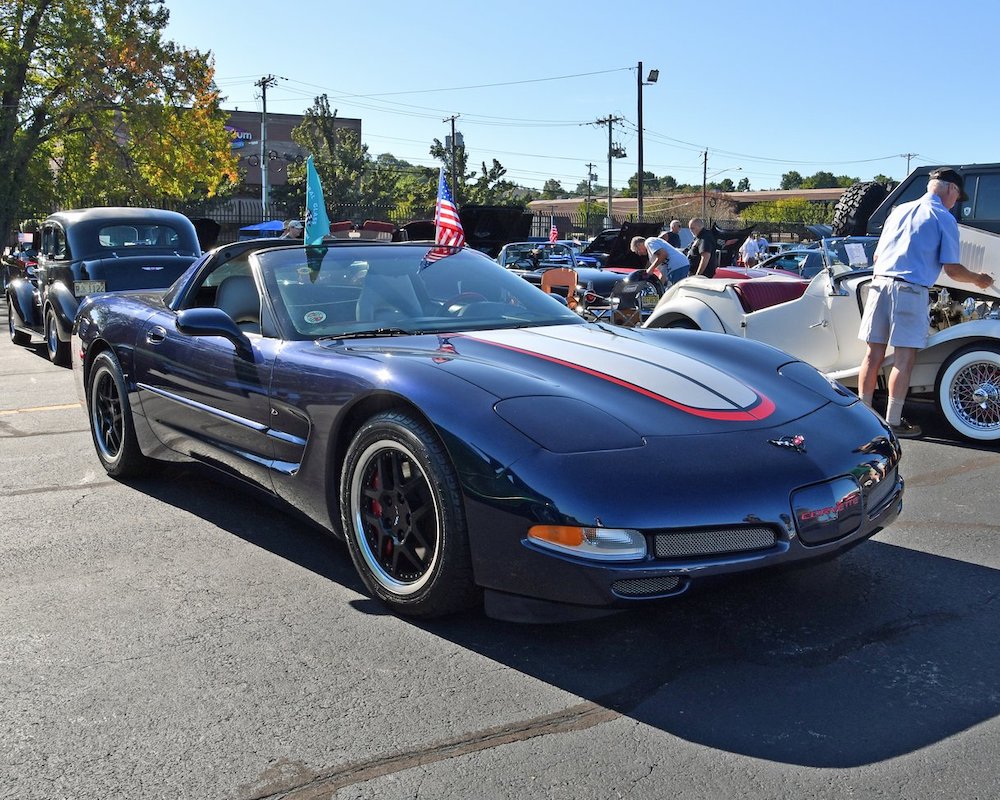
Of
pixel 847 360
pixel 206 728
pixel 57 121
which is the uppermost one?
pixel 57 121

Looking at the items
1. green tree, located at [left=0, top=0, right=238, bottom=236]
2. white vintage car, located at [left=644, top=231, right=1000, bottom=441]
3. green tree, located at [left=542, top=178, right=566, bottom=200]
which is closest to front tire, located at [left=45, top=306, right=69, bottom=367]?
white vintage car, located at [left=644, top=231, right=1000, bottom=441]

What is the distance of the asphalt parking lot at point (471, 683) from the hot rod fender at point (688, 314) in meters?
3.44

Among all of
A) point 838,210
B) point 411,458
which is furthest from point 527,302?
point 838,210

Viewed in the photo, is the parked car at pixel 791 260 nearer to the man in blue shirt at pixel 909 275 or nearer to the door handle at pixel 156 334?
the man in blue shirt at pixel 909 275

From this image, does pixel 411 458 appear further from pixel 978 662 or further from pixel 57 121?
pixel 57 121

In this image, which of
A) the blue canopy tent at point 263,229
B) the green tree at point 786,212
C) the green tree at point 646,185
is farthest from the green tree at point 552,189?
the blue canopy tent at point 263,229

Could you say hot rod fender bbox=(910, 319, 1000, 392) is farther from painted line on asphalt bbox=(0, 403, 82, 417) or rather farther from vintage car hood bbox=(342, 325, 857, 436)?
painted line on asphalt bbox=(0, 403, 82, 417)

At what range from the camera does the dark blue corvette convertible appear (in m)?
2.75

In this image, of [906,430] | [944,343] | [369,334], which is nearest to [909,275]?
[944,343]

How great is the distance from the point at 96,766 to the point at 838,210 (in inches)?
440

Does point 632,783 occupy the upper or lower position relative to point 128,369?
lower

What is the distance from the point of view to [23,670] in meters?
2.86

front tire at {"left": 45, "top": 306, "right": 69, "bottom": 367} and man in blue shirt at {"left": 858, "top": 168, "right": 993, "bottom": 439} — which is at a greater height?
man in blue shirt at {"left": 858, "top": 168, "right": 993, "bottom": 439}

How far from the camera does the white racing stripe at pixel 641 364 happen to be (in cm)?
331
